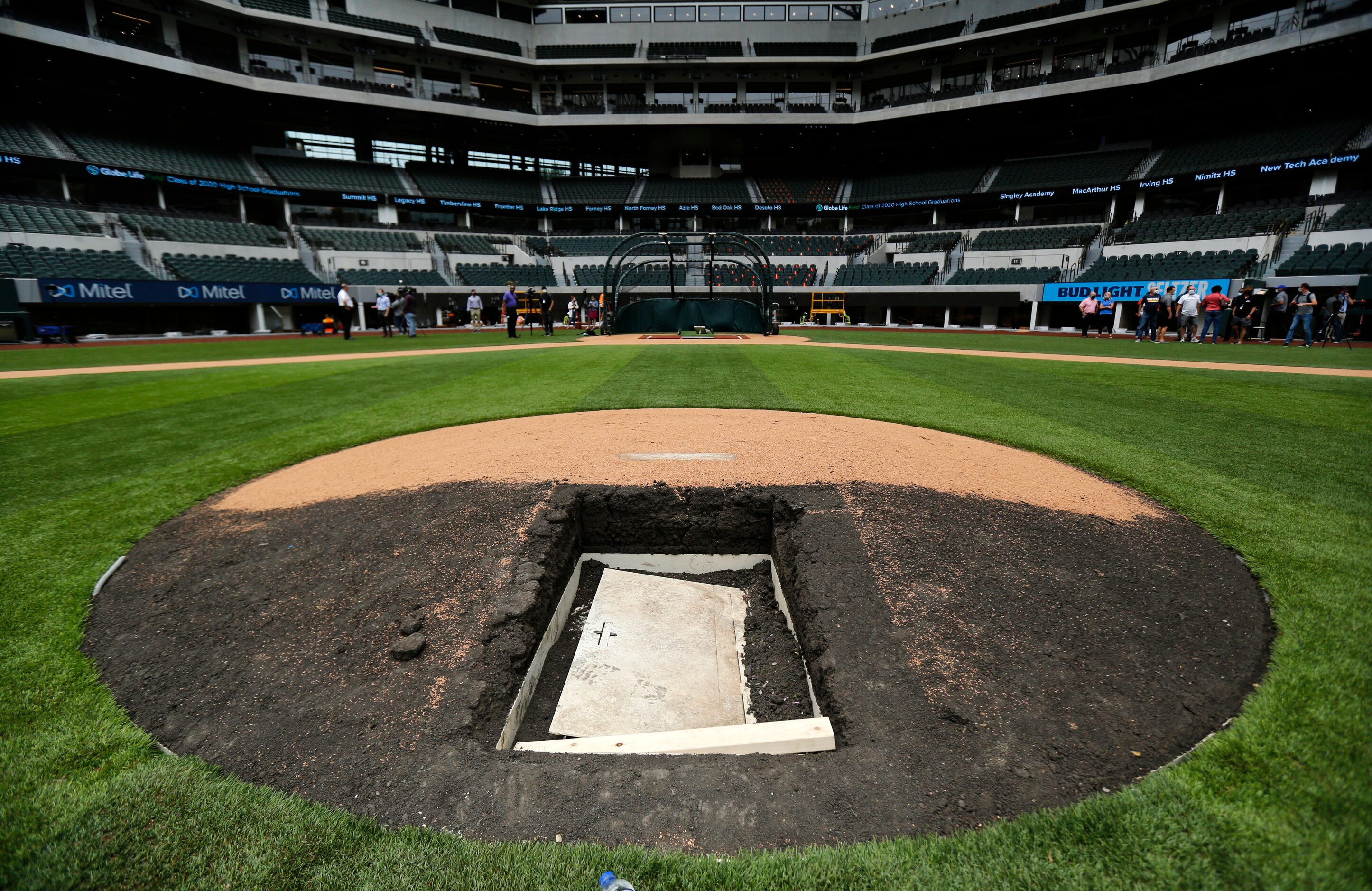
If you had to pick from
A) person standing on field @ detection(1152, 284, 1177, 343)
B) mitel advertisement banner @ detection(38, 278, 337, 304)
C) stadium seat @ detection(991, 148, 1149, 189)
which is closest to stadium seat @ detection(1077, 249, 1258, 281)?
person standing on field @ detection(1152, 284, 1177, 343)

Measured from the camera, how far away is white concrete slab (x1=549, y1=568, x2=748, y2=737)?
130 inches

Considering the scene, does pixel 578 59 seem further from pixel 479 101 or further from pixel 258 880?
pixel 258 880

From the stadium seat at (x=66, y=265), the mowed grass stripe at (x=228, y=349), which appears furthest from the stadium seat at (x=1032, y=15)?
the stadium seat at (x=66, y=265)

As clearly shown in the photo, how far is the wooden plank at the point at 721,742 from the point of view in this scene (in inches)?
101

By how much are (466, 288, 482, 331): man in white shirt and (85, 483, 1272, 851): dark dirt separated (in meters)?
22.6

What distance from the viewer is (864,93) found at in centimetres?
4312

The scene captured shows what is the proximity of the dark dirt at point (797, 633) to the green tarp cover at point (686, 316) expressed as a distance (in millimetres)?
19003

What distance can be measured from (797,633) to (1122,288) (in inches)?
1164

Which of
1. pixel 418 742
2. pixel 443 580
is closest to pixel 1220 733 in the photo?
pixel 418 742

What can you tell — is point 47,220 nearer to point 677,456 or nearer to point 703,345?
point 703,345

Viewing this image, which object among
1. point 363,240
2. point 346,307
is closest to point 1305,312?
point 346,307

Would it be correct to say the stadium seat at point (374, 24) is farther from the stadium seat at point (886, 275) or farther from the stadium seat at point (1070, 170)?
the stadium seat at point (1070, 170)

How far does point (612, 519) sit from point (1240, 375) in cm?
1252

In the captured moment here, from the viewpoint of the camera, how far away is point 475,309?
26125mm
